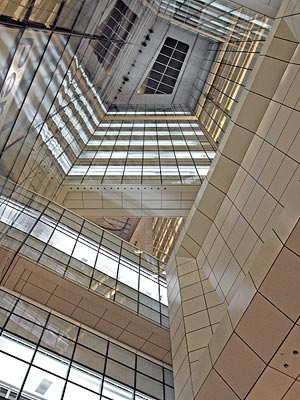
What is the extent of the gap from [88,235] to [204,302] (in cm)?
934

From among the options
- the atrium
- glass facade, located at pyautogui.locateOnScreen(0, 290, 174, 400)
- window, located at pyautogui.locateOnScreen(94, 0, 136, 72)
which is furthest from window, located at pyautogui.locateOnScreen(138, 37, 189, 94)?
glass facade, located at pyautogui.locateOnScreen(0, 290, 174, 400)

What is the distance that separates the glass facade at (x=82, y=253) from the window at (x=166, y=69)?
24790 millimetres

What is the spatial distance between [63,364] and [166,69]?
35.2 m

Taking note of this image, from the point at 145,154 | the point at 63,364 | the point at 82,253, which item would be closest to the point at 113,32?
the point at 145,154

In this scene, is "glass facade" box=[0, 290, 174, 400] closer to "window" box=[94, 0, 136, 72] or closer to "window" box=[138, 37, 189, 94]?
"window" box=[94, 0, 136, 72]

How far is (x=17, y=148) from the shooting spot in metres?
14.3

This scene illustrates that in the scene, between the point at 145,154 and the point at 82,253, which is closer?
the point at 82,253

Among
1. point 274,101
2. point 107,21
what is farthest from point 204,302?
point 107,21

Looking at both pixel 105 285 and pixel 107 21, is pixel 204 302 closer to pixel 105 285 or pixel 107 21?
pixel 105 285

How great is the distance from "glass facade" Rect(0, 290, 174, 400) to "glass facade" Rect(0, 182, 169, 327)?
160 cm

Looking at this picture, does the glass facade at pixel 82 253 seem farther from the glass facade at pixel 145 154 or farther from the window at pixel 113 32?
the window at pixel 113 32

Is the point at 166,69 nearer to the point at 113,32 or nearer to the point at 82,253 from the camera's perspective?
the point at 113,32

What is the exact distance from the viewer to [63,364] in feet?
46.3

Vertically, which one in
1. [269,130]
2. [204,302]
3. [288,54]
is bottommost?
[204,302]
